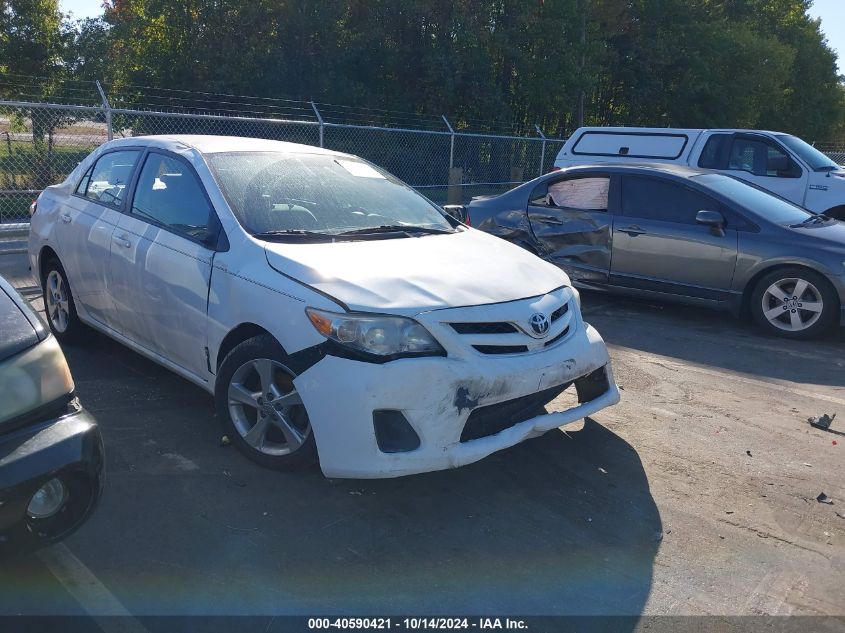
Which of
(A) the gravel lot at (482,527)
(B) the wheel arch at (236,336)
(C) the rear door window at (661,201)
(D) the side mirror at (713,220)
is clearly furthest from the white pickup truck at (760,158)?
(B) the wheel arch at (236,336)

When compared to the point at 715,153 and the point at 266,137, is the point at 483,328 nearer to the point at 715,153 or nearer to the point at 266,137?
the point at 715,153

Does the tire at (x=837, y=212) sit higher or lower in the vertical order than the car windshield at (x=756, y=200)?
lower

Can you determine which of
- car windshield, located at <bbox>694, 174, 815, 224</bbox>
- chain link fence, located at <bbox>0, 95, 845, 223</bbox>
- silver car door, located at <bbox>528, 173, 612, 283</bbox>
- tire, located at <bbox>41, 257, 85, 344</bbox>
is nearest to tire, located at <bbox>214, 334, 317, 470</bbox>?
tire, located at <bbox>41, 257, 85, 344</bbox>

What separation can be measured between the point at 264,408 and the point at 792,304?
5.10 m

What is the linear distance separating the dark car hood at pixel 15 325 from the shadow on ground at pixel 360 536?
98cm

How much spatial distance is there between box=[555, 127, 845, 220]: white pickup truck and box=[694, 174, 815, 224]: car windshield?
9.21 ft

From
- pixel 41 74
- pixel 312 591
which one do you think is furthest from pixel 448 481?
pixel 41 74

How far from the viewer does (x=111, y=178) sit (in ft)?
16.4

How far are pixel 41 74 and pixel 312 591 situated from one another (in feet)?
57.8

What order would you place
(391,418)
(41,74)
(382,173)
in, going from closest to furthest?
(391,418)
(382,173)
(41,74)

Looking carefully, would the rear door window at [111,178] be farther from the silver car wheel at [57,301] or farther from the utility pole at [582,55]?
the utility pole at [582,55]

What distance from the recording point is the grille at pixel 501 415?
3371 mm

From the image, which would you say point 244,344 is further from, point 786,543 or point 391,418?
point 786,543

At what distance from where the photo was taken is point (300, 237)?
3.90m
